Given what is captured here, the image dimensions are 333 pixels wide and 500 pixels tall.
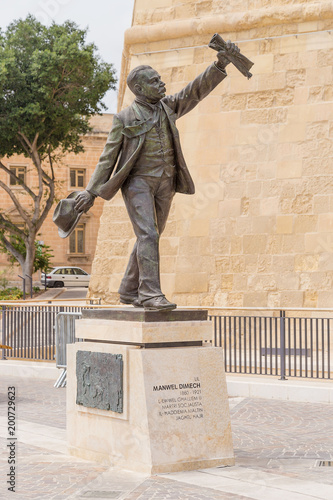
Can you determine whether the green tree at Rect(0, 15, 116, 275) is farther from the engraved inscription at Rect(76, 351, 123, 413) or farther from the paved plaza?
the engraved inscription at Rect(76, 351, 123, 413)

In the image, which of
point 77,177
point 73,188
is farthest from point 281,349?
point 77,177

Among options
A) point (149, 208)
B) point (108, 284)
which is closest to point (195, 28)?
point (108, 284)

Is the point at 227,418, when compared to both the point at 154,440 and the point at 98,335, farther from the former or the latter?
the point at 98,335

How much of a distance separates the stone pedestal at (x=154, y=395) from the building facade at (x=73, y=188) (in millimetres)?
40568

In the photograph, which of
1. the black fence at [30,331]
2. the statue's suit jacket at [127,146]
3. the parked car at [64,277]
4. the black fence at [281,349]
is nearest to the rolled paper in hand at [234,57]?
the statue's suit jacket at [127,146]

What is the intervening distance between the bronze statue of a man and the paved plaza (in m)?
1.55

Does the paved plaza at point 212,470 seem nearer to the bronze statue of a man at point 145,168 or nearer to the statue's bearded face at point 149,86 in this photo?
the bronze statue of a man at point 145,168

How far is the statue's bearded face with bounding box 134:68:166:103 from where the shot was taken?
675cm

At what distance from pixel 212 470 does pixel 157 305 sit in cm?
141

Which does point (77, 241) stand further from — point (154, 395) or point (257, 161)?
point (154, 395)

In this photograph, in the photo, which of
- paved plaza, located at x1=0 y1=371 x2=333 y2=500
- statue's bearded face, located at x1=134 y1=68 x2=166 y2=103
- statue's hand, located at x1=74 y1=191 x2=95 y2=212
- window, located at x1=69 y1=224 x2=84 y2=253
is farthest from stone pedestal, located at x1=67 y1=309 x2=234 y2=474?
window, located at x1=69 y1=224 x2=84 y2=253

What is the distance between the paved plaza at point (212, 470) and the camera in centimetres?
550

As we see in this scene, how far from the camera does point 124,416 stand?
6188 millimetres

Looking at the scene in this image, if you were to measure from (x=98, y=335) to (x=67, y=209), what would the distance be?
115 cm
